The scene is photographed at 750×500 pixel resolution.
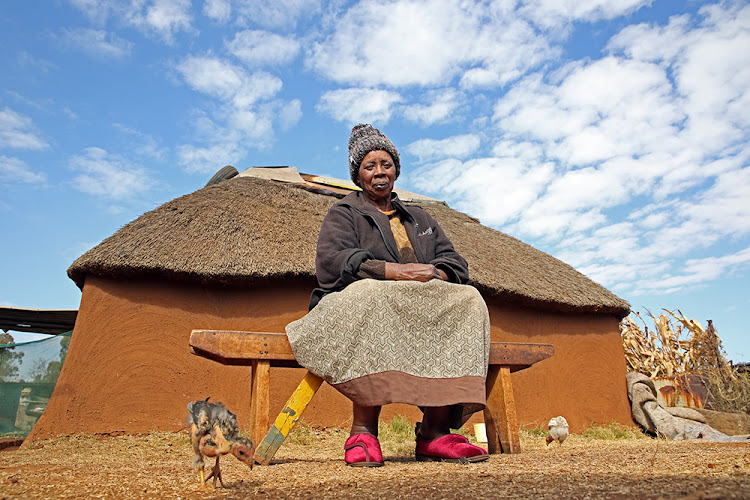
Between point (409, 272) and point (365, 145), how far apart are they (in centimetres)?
89

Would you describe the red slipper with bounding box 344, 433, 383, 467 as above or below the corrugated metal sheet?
below

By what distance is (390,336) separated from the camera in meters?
2.39

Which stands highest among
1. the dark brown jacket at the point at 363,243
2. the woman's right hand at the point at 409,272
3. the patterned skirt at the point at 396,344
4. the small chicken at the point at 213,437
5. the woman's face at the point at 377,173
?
the woman's face at the point at 377,173

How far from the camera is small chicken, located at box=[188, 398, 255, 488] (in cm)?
175

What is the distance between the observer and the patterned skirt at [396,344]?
2.33m

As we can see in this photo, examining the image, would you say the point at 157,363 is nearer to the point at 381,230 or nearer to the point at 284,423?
the point at 284,423

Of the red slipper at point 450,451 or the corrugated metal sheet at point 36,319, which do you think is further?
the corrugated metal sheet at point 36,319

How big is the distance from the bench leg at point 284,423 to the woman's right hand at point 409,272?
2.06ft

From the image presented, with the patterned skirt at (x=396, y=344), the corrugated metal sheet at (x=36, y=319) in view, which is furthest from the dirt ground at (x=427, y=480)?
the corrugated metal sheet at (x=36, y=319)

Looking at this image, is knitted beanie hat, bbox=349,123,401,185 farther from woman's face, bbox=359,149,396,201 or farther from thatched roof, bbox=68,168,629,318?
thatched roof, bbox=68,168,629,318

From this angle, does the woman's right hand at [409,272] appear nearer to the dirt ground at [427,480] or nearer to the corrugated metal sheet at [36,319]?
the dirt ground at [427,480]

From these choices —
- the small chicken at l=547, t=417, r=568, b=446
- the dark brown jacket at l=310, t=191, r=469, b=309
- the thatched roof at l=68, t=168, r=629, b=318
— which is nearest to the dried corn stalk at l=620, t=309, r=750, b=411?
the thatched roof at l=68, t=168, r=629, b=318

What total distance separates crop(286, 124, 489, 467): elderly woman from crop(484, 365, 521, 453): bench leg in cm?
35

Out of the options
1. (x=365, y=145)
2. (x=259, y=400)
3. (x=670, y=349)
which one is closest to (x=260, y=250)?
(x=365, y=145)
